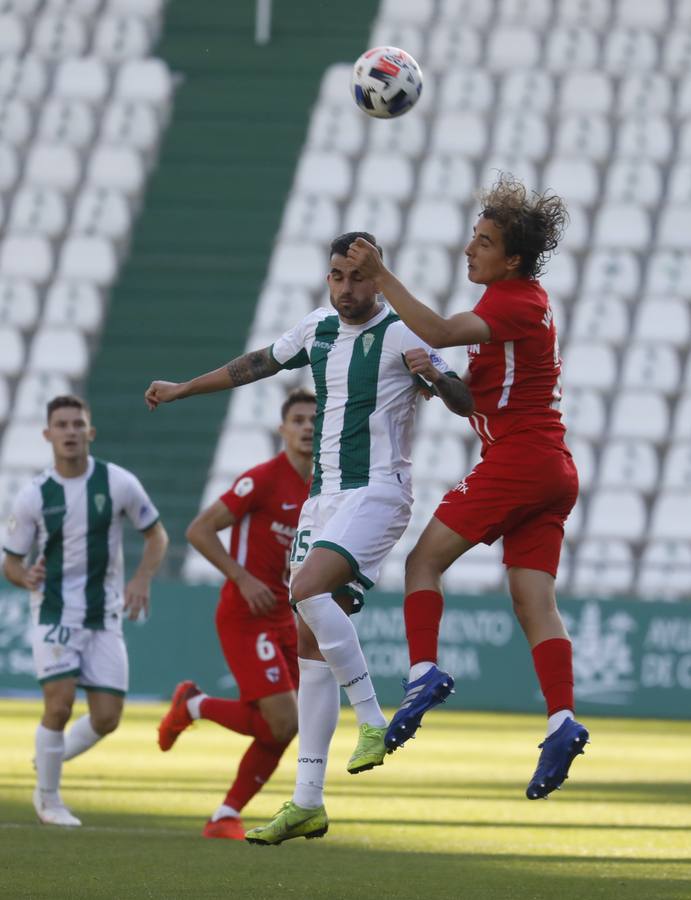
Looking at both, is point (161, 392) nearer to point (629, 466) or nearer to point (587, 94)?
point (629, 466)

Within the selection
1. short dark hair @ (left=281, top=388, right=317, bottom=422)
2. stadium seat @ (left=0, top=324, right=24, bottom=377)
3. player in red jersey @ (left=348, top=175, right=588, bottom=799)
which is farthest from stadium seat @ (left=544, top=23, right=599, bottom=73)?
player in red jersey @ (left=348, top=175, right=588, bottom=799)

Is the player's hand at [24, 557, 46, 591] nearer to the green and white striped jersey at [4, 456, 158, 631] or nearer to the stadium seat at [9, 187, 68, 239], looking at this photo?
the green and white striped jersey at [4, 456, 158, 631]

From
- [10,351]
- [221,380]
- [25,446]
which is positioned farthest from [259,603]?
[10,351]

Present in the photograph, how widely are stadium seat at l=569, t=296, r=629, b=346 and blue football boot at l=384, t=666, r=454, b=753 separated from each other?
586 inches

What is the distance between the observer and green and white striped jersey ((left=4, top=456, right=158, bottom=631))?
919 cm

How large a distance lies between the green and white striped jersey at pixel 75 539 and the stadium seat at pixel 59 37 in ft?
56.4

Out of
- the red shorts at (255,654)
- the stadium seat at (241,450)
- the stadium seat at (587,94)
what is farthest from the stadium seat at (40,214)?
the red shorts at (255,654)

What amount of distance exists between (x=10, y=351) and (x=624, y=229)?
7.61 m

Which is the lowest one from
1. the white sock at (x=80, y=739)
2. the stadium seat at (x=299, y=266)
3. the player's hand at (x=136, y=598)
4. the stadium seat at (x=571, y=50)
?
the white sock at (x=80, y=739)

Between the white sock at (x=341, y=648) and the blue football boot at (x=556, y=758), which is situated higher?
the white sock at (x=341, y=648)

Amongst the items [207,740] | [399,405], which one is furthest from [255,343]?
[399,405]

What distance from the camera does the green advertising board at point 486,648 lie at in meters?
17.5

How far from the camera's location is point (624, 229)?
22.0 meters

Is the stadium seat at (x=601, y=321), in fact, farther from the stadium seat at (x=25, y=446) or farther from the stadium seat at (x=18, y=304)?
the stadium seat at (x=18, y=304)
